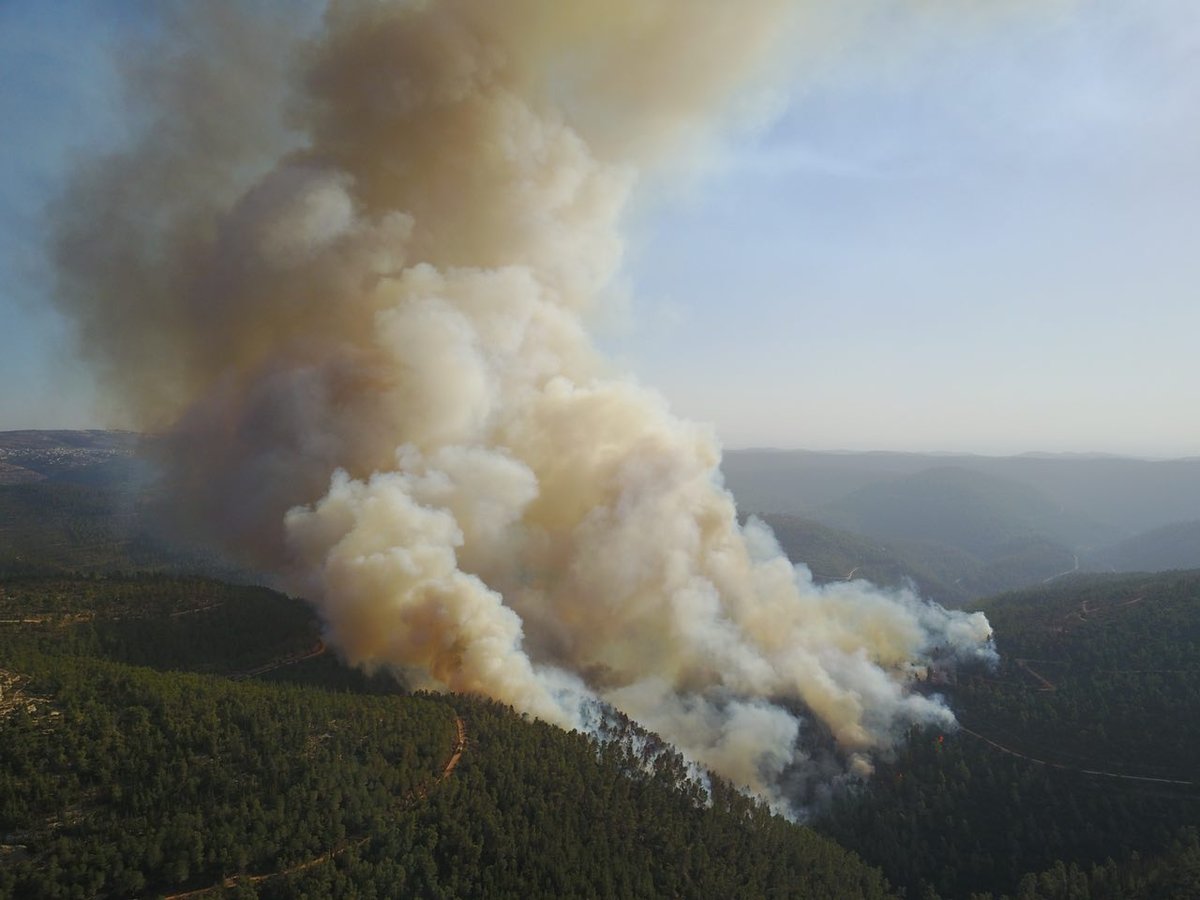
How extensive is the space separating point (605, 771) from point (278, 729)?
1672 centimetres

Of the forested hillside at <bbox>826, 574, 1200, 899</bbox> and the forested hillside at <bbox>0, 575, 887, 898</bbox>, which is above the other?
the forested hillside at <bbox>0, 575, 887, 898</bbox>

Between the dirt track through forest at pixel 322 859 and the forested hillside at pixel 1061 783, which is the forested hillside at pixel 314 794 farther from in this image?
the forested hillside at pixel 1061 783

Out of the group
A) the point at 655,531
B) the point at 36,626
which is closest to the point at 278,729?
the point at 36,626

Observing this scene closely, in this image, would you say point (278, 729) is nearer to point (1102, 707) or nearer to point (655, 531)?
point (655, 531)

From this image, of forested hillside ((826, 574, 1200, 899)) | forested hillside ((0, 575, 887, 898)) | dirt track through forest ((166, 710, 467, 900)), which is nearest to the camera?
dirt track through forest ((166, 710, 467, 900))

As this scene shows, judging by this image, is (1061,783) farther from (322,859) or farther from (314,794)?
(314,794)

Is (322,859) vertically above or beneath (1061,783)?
above

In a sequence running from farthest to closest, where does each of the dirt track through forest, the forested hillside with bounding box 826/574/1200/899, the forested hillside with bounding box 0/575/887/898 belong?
the forested hillside with bounding box 826/574/1200/899 < the forested hillside with bounding box 0/575/887/898 < the dirt track through forest

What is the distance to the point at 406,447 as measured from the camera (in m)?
53.4

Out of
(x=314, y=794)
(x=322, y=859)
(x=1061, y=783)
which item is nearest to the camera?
(x=322, y=859)

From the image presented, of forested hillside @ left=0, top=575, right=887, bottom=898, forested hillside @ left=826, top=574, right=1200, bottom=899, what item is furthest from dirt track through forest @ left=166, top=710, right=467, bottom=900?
forested hillside @ left=826, top=574, right=1200, bottom=899

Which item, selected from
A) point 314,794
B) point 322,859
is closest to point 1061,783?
point 322,859

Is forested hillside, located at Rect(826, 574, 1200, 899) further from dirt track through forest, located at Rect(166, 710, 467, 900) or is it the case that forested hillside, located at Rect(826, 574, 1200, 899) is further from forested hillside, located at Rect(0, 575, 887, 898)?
dirt track through forest, located at Rect(166, 710, 467, 900)

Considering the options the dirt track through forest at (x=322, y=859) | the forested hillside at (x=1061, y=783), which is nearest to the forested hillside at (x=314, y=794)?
the dirt track through forest at (x=322, y=859)
